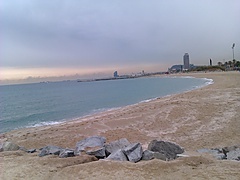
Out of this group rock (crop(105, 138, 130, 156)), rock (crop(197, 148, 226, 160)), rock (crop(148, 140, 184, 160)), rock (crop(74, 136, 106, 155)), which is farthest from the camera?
rock (crop(74, 136, 106, 155))

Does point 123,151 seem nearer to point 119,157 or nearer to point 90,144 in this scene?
point 119,157

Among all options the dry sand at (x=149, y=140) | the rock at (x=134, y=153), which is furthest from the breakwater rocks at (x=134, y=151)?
the dry sand at (x=149, y=140)

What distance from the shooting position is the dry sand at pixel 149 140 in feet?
18.8

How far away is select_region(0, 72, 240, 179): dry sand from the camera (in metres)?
5.73

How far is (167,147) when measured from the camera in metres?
7.58

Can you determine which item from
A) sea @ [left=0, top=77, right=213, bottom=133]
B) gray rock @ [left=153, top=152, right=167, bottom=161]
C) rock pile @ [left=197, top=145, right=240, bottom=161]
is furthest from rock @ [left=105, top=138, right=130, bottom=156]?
sea @ [left=0, top=77, right=213, bottom=133]

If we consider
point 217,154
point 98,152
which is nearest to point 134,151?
point 98,152

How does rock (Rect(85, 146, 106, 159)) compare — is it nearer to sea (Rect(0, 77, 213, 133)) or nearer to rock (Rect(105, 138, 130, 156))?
rock (Rect(105, 138, 130, 156))

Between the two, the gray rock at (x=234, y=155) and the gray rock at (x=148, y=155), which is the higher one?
the gray rock at (x=148, y=155)

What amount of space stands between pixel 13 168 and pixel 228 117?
11.4 meters

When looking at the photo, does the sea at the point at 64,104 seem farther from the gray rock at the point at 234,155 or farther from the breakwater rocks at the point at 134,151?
the gray rock at the point at 234,155

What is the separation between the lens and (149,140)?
10.9 m

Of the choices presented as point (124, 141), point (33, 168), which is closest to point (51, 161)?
point (33, 168)

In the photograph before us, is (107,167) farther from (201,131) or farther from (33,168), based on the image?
(201,131)
